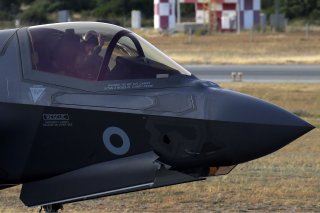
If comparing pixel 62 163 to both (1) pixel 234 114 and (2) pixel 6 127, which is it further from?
(1) pixel 234 114

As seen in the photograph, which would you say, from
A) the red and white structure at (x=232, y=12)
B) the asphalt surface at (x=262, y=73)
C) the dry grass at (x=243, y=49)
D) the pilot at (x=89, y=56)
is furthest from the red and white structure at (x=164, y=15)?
the pilot at (x=89, y=56)

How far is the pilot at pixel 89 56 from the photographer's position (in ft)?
23.7

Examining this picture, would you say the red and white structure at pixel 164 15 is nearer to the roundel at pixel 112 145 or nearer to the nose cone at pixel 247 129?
the roundel at pixel 112 145

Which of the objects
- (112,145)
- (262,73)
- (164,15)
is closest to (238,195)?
(112,145)

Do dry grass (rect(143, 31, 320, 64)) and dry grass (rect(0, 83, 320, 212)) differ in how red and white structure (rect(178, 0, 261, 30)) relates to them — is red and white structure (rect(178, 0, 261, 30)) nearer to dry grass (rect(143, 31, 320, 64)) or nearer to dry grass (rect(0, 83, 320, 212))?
dry grass (rect(143, 31, 320, 64))

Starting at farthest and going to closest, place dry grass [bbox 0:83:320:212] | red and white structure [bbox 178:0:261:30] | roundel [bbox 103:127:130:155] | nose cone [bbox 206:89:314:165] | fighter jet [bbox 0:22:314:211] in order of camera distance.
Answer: red and white structure [bbox 178:0:261:30], dry grass [bbox 0:83:320:212], roundel [bbox 103:127:130:155], fighter jet [bbox 0:22:314:211], nose cone [bbox 206:89:314:165]

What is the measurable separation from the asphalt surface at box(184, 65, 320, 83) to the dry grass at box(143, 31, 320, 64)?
213 cm

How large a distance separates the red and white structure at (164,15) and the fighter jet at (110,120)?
192 ft

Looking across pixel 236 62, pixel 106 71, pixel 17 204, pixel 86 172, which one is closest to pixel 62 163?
pixel 86 172

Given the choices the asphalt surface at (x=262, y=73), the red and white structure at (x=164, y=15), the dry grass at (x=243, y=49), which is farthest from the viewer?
the red and white structure at (x=164, y=15)

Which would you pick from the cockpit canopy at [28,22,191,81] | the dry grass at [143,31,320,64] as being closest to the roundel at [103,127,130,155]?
the cockpit canopy at [28,22,191,81]

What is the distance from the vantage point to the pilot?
7.24 metres

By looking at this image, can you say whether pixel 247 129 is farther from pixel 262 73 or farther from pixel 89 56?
pixel 262 73

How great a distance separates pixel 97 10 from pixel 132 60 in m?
67.9
